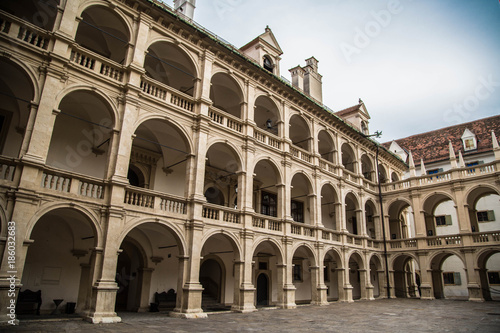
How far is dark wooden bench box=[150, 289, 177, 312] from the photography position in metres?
15.8

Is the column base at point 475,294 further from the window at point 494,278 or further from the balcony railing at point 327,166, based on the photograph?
the balcony railing at point 327,166

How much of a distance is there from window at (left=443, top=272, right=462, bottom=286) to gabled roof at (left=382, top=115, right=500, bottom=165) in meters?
11.2

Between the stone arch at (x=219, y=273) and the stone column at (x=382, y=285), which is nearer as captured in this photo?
the stone arch at (x=219, y=273)

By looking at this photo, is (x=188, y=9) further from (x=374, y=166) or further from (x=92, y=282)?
(x=374, y=166)

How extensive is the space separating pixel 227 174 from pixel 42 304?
10821 mm

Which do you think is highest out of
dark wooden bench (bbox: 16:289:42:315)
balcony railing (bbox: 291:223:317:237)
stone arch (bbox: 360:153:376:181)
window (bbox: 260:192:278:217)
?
stone arch (bbox: 360:153:376:181)

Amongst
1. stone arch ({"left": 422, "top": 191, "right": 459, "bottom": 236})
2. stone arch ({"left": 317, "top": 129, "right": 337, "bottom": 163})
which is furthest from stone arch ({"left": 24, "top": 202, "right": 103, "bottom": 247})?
stone arch ({"left": 422, "top": 191, "right": 459, "bottom": 236})

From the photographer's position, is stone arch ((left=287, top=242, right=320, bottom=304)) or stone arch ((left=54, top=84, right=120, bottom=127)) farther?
stone arch ((left=287, top=242, right=320, bottom=304))

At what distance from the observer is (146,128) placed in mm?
16859

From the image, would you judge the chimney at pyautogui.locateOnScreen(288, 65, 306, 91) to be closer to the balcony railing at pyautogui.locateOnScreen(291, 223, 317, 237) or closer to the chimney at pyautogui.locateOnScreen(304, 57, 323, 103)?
the chimney at pyautogui.locateOnScreen(304, 57, 323, 103)

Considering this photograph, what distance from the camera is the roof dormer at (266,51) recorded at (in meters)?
21.5

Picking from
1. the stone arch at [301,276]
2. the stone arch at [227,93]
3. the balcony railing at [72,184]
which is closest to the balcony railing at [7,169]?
the balcony railing at [72,184]

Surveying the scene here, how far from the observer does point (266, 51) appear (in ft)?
71.4

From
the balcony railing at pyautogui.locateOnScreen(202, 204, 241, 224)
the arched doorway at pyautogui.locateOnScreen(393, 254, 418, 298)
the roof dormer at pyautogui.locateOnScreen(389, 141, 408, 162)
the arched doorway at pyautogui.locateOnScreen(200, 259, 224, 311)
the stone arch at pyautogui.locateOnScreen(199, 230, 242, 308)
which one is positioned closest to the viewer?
the balcony railing at pyautogui.locateOnScreen(202, 204, 241, 224)
